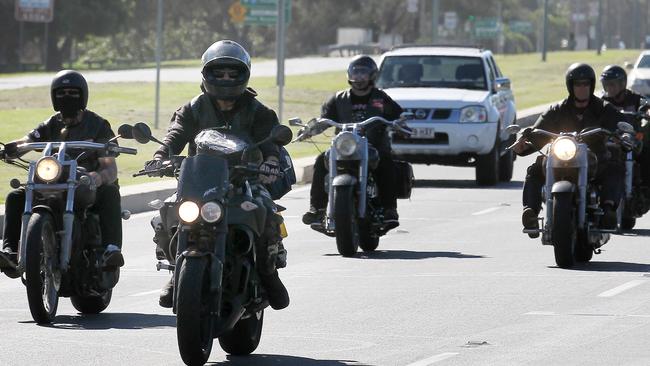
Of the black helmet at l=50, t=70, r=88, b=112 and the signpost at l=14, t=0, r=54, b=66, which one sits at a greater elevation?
the black helmet at l=50, t=70, r=88, b=112

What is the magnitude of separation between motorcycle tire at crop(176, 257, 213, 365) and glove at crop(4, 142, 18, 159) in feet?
9.93

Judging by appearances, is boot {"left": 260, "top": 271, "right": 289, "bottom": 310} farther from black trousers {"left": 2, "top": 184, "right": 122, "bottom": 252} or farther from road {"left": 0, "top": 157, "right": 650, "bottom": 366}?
black trousers {"left": 2, "top": 184, "right": 122, "bottom": 252}

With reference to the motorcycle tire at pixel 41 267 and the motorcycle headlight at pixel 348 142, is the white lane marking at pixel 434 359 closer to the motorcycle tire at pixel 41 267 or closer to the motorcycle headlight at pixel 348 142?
the motorcycle tire at pixel 41 267

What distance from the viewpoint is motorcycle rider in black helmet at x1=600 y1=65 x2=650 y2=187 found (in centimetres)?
1802

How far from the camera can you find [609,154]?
604 inches

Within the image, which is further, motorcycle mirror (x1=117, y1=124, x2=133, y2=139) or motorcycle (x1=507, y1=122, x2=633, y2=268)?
motorcycle (x1=507, y1=122, x2=633, y2=268)

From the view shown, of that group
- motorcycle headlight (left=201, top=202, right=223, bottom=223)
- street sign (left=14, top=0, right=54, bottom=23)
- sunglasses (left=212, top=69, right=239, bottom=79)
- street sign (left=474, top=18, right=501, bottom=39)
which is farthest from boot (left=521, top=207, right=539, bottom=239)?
street sign (left=474, top=18, right=501, bottom=39)

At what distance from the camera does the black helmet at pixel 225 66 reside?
978 cm

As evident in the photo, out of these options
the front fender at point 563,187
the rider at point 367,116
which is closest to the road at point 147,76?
the rider at point 367,116

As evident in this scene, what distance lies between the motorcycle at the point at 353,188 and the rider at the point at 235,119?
Result: 517 cm

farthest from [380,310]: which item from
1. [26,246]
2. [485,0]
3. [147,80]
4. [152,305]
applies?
[485,0]

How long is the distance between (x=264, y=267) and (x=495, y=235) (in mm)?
8566

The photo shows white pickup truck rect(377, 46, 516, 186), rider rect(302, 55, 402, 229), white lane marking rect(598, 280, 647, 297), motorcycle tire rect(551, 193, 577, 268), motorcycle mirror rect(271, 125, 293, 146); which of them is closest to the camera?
motorcycle mirror rect(271, 125, 293, 146)

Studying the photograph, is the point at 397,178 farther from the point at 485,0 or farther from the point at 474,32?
the point at 485,0
